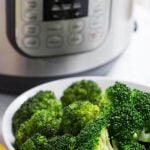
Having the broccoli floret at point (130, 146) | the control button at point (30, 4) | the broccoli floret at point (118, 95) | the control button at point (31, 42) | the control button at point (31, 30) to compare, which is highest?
the control button at point (30, 4)

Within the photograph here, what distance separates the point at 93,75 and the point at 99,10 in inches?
5.7

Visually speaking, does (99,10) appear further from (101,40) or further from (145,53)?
(145,53)

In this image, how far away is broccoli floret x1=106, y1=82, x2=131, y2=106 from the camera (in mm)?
766

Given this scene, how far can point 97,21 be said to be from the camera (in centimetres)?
95

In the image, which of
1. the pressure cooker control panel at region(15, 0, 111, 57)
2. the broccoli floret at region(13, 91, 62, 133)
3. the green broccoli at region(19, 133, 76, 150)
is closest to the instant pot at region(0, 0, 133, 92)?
the pressure cooker control panel at region(15, 0, 111, 57)

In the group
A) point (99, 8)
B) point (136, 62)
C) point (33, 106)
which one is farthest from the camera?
point (136, 62)

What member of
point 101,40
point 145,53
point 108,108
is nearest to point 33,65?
point 101,40

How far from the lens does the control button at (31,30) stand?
2.98 feet

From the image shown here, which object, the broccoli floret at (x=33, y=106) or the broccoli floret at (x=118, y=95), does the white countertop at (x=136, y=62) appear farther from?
the broccoli floret at (x=118, y=95)

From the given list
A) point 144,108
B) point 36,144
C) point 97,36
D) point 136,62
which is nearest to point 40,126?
point 36,144

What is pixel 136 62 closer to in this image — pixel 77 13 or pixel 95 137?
pixel 77 13

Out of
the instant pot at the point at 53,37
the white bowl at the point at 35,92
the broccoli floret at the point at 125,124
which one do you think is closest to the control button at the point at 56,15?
the instant pot at the point at 53,37

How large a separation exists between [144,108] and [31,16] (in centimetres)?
26

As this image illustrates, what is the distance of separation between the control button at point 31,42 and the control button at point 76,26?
2.5 inches
